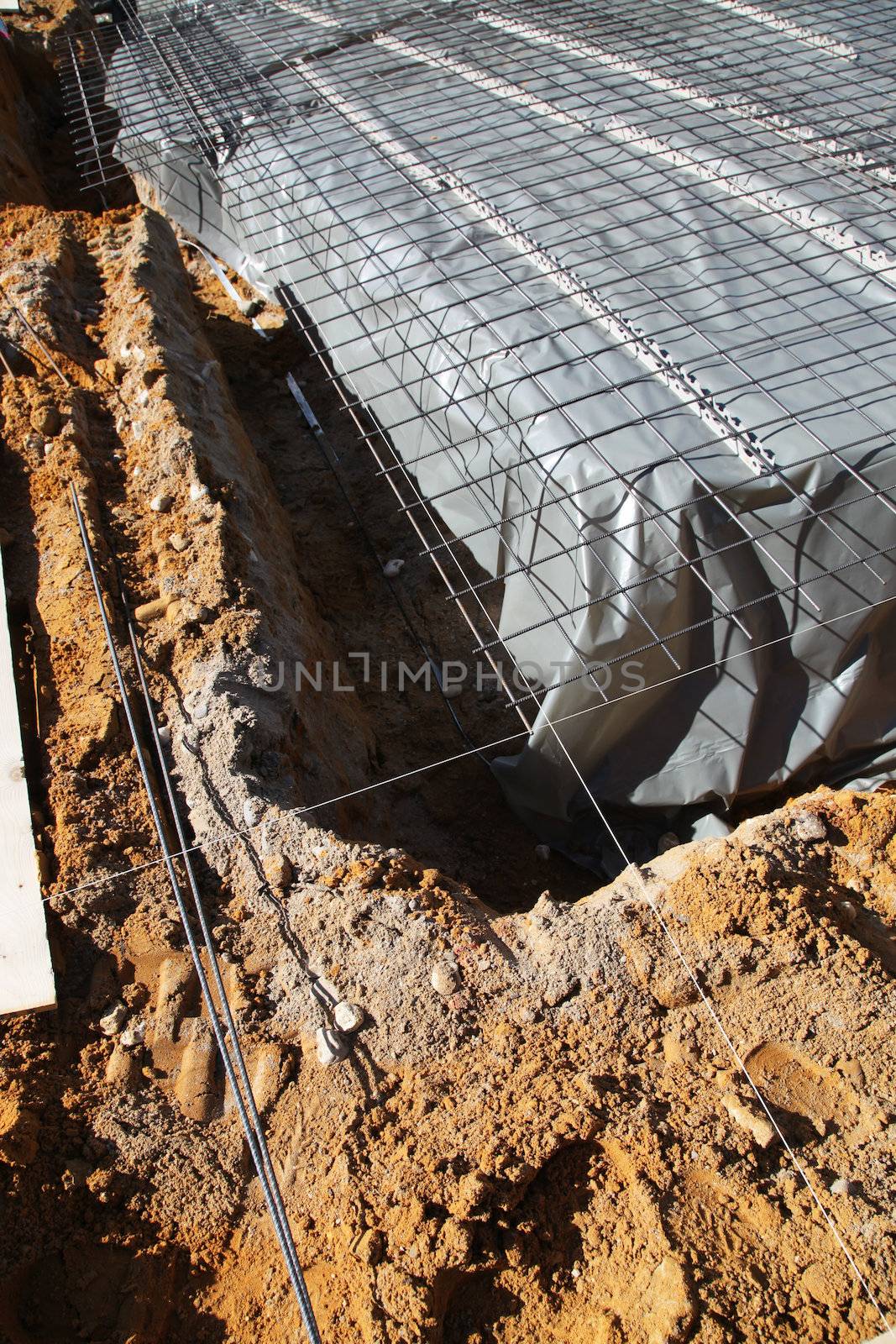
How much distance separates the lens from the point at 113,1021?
2.28 m

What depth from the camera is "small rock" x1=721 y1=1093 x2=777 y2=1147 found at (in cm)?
201

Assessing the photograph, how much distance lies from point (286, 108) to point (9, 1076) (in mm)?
6016

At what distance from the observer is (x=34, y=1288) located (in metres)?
1.95

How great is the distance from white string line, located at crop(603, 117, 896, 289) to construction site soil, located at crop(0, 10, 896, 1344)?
7.98 ft

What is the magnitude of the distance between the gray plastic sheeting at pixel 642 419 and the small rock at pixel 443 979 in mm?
1107

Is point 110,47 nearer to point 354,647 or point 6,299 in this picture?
point 6,299

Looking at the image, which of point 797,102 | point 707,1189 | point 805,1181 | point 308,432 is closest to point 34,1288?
point 707,1189

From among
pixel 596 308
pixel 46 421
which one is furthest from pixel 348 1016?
pixel 596 308

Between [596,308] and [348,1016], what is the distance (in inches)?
118

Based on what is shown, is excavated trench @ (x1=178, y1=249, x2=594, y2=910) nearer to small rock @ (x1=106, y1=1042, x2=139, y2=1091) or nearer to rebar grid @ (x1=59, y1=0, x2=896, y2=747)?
rebar grid @ (x1=59, y1=0, x2=896, y2=747)

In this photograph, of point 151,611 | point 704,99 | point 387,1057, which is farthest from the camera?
point 704,99

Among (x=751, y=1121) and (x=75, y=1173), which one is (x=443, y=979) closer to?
(x=751, y=1121)

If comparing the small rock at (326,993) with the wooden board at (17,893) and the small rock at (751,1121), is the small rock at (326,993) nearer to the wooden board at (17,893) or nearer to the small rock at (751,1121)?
the wooden board at (17,893)

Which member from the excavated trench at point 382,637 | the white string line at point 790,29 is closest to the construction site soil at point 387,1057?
the excavated trench at point 382,637
